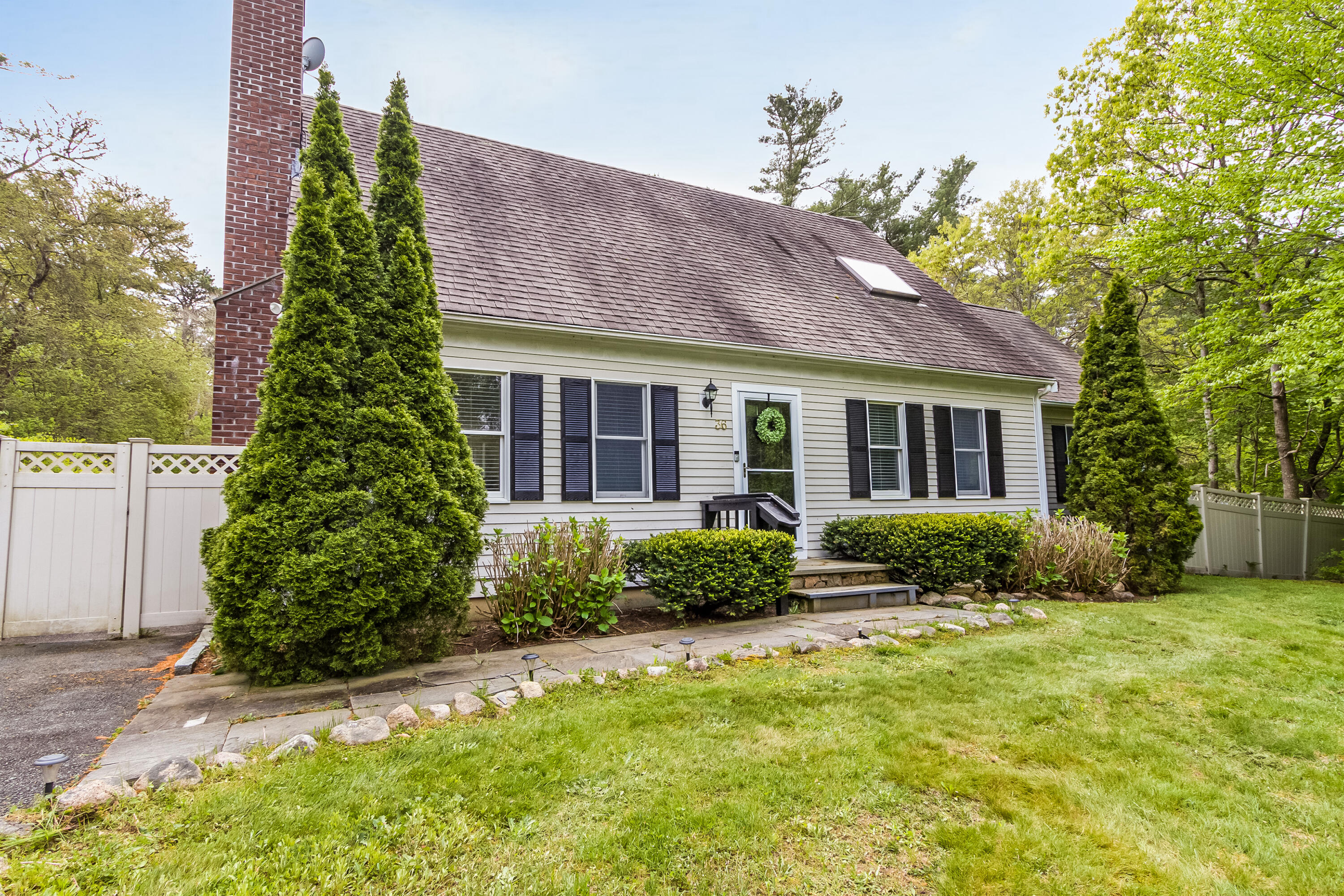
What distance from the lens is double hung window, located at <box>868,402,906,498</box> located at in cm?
879

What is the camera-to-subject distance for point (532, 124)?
20.6 meters

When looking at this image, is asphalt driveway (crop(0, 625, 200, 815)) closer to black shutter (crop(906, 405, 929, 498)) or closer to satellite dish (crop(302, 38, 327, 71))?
satellite dish (crop(302, 38, 327, 71))

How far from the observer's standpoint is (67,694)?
12.2 ft

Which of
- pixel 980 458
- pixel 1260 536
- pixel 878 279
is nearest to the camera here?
pixel 980 458

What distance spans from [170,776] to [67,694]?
2.02 meters

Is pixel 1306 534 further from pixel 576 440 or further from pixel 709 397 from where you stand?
pixel 576 440

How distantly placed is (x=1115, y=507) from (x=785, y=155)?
697 inches

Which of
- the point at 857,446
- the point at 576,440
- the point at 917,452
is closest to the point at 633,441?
the point at 576,440

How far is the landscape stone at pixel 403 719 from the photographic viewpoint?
10.3ft

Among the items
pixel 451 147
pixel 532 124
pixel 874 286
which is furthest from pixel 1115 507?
pixel 532 124

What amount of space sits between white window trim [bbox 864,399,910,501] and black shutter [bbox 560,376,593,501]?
12.9 ft

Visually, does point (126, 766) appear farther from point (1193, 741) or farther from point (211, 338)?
point (211, 338)

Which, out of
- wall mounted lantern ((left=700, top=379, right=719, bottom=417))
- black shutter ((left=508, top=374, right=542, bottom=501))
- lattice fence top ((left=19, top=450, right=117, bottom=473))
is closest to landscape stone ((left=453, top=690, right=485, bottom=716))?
black shutter ((left=508, top=374, right=542, bottom=501))

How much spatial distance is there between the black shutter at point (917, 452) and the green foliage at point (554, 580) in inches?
203
